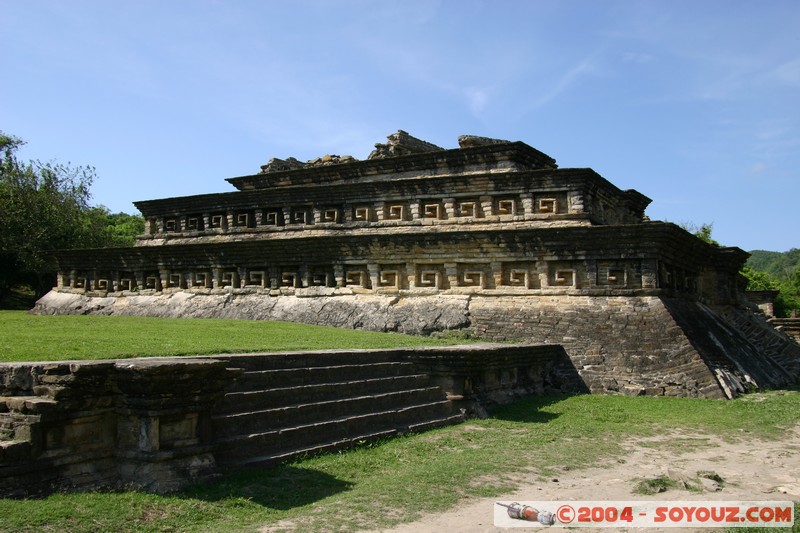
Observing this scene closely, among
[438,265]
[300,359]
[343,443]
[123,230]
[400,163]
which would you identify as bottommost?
[343,443]

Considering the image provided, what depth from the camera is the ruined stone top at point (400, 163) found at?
19.2 metres

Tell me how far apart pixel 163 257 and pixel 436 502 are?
50.6ft

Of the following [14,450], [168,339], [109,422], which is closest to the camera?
[14,450]

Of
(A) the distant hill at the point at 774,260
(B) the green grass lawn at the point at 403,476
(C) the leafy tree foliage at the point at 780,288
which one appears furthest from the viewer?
(A) the distant hill at the point at 774,260

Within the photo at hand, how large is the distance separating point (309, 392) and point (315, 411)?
0.34 meters

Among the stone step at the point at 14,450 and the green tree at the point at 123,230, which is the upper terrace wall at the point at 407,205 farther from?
the green tree at the point at 123,230

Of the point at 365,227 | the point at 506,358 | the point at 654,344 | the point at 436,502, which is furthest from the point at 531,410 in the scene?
the point at 365,227

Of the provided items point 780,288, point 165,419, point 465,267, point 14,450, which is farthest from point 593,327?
point 780,288

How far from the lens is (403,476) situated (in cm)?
739

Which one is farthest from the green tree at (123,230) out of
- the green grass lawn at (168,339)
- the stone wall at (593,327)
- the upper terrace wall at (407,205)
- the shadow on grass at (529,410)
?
the shadow on grass at (529,410)

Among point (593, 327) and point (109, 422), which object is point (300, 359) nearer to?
point (109, 422)

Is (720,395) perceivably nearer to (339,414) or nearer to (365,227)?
(339,414)

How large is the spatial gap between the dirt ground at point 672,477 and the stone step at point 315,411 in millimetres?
2458

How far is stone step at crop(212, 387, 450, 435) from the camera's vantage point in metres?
7.41
